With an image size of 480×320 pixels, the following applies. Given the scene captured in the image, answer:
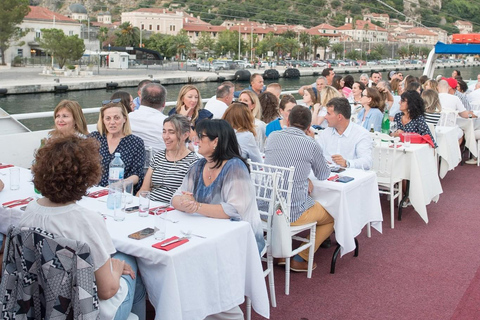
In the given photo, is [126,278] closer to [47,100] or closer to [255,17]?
[47,100]

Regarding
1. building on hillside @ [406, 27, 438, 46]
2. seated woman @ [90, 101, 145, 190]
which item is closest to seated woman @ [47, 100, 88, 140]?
seated woman @ [90, 101, 145, 190]

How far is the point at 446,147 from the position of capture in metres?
6.03

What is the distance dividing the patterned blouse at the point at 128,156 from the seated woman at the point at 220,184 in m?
0.98

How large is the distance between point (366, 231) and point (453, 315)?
147cm

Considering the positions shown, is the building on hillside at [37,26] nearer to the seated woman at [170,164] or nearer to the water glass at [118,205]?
the seated woman at [170,164]

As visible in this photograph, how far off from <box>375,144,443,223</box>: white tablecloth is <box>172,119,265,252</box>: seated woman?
2382 millimetres

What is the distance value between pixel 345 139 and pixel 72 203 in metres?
2.70

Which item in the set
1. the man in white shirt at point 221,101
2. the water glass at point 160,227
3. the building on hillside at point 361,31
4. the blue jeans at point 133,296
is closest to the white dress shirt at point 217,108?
the man in white shirt at point 221,101

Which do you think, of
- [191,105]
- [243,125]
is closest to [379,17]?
[191,105]

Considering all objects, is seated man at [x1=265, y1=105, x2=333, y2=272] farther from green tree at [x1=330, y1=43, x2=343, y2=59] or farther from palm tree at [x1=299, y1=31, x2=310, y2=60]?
green tree at [x1=330, y1=43, x2=343, y2=59]

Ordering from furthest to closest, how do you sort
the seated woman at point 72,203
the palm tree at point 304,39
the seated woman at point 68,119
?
the palm tree at point 304,39 → the seated woman at point 68,119 → the seated woman at point 72,203

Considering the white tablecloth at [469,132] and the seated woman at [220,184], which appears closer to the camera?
the seated woman at [220,184]

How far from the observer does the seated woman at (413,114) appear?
5.11 metres

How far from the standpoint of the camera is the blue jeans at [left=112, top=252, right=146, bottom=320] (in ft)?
6.95
